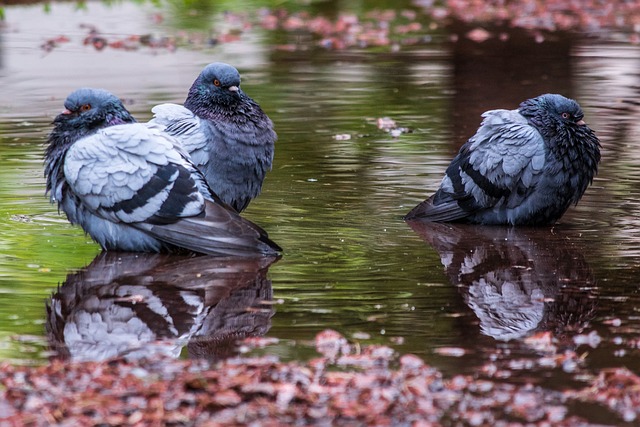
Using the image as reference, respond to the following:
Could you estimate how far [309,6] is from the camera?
22.6 m

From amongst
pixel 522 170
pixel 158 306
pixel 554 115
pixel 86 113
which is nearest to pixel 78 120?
pixel 86 113

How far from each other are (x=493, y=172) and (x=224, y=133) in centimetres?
192

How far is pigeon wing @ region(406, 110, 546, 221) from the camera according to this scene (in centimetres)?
822

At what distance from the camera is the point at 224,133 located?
797 cm

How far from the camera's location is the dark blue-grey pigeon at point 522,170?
8180mm

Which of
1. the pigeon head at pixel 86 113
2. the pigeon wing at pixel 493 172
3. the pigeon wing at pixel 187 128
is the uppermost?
the pigeon head at pixel 86 113

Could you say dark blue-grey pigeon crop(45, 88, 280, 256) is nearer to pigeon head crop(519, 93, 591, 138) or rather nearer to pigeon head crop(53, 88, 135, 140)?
pigeon head crop(53, 88, 135, 140)

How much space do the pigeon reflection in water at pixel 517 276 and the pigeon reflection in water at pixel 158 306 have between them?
1171mm

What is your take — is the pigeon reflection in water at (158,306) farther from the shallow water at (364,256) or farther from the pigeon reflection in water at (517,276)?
the pigeon reflection in water at (517,276)

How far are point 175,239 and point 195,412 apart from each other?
2677 mm

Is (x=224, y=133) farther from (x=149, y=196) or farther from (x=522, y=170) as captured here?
(x=522, y=170)

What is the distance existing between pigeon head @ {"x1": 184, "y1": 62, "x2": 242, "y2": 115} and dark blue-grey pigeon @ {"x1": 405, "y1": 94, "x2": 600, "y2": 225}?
→ 60.4 inches

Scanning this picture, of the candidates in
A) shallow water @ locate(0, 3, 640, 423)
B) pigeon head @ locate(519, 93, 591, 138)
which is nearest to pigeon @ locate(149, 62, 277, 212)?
shallow water @ locate(0, 3, 640, 423)

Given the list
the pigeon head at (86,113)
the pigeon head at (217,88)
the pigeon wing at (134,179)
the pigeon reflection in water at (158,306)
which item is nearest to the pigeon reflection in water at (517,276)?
the pigeon reflection in water at (158,306)
